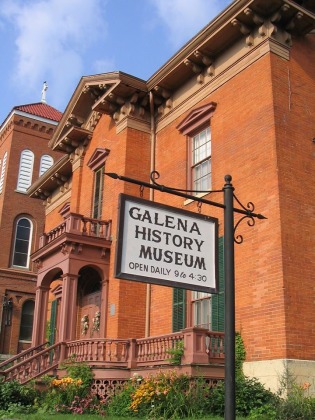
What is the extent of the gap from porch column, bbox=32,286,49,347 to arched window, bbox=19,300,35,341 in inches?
487

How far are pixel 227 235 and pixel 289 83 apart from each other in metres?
10.3

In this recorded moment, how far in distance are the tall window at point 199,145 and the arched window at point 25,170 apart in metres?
18.4

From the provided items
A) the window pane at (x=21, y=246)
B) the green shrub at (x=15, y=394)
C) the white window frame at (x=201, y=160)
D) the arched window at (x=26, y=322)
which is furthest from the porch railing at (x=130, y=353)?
the window pane at (x=21, y=246)

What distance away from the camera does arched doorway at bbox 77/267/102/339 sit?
18.1 m

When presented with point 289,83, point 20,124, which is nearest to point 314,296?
point 289,83

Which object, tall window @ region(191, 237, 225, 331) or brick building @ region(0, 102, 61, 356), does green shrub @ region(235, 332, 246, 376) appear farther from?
brick building @ region(0, 102, 61, 356)

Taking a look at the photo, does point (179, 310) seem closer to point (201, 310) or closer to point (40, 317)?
point (201, 310)

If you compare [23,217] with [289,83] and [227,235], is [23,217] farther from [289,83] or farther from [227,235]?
[227,235]

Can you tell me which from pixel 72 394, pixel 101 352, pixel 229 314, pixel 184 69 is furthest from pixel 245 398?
pixel 184 69

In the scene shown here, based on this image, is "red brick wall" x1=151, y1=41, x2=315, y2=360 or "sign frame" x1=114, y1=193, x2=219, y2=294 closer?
"sign frame" x1=114, y1=193, x2=219, y2=294

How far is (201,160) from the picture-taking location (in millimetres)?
16453

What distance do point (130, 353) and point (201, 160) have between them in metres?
6.04

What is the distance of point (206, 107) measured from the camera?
643 inches

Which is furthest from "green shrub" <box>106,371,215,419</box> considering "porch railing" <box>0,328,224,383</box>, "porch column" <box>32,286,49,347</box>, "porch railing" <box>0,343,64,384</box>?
"porch column" <box>32,286,49,347</box>
